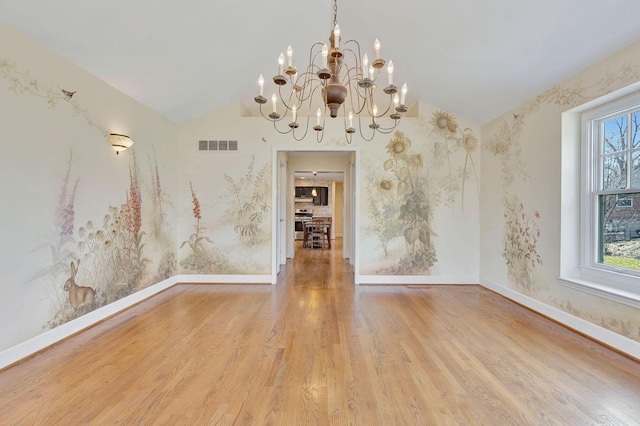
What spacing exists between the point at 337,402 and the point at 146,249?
3188 millimetres

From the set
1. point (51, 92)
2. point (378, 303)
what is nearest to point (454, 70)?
point (378, 303)

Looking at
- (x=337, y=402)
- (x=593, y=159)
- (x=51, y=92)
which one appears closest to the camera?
(x=337, y=402)

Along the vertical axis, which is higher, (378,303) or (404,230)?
(404,230)

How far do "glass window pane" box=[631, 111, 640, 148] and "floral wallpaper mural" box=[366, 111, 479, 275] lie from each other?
198 cm

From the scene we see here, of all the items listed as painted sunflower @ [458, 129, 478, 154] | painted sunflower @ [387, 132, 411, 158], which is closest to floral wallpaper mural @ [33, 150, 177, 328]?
painted sunflower @ [387, 132, 411, 158]

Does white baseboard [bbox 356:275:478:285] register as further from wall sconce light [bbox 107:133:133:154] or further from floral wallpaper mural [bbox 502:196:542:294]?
wall sconce light [bbox 107:133:133:154]

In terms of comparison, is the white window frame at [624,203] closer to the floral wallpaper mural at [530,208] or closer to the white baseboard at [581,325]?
the floral wallpaper mural at [530,208]

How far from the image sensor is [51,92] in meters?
2.45

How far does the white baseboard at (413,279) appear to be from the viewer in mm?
4453

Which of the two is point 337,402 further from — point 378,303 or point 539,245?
point 539,245

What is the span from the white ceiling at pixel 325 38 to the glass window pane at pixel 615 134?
58 cm

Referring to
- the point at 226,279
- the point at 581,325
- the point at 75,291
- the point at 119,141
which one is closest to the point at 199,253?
the point at 226,279

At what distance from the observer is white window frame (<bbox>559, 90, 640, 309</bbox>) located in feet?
8.25

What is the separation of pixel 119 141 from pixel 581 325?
4.92 m
